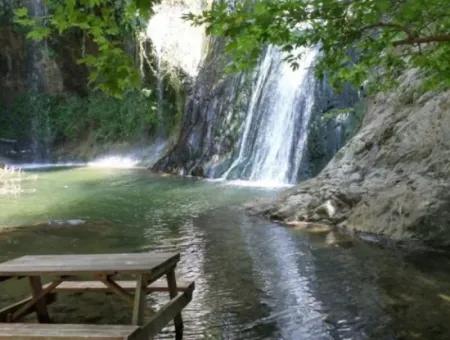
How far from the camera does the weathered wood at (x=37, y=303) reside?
470cm

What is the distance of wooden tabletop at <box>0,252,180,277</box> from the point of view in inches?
161

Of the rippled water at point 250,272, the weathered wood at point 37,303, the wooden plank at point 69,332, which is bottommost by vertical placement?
the rippled water at point 250,272

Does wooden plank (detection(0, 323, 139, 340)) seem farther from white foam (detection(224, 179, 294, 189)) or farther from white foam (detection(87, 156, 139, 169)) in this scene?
white foam (detection(87, 156, 139, 169))

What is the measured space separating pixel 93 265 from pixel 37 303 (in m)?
0.93

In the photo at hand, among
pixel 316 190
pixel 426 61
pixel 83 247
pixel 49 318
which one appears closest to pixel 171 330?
pixel 49 318

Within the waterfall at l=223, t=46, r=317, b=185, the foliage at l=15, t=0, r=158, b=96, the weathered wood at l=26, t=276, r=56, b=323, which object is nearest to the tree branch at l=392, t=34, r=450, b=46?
the foliage at l=15, t=0, r=158, b=96

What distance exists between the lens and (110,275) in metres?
4.39

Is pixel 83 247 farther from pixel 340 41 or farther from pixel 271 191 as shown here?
pixel 271 191

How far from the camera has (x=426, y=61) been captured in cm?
464

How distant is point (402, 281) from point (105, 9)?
4315mm

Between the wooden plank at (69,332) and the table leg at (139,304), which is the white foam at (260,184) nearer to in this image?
the table leg at (139,304)

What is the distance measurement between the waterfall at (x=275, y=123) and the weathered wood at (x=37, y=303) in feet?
37.8

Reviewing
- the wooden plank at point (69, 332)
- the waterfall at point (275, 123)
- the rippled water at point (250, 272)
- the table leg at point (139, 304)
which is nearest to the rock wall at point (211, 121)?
the waterfall at point (275, 123)

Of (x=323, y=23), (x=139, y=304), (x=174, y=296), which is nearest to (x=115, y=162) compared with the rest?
(x=174, y=296)
